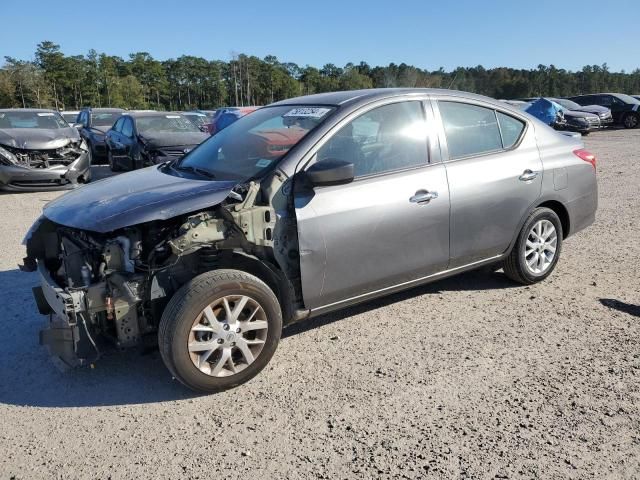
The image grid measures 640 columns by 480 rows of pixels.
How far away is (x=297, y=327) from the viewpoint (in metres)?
4.30

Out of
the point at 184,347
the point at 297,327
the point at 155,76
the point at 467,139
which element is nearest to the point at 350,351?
the point at 297,327

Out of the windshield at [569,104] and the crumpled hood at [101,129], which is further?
the windshield at [569,104]

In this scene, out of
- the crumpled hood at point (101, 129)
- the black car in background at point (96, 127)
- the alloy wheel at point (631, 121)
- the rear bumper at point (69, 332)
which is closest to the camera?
the rear bumper at point (69, 332)

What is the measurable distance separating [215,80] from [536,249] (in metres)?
108

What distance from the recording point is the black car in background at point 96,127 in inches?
601

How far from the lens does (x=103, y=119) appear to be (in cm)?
1706

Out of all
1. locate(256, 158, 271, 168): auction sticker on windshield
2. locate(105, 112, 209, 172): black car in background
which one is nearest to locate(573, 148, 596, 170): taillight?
locate(256, 158, 271, 168): auction sticker on windshield

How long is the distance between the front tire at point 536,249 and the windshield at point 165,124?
913 cm

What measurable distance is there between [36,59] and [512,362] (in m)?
89.1

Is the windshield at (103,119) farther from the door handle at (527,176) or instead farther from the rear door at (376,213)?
the door handle at (527,176)

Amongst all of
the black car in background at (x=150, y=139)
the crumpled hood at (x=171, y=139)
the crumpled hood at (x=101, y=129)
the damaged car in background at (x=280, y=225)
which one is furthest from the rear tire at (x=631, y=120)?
the damaged car in background at (x=280, y=225)

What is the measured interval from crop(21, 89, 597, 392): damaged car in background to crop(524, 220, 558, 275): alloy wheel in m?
0.05

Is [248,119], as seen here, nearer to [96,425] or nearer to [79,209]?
[79,209]

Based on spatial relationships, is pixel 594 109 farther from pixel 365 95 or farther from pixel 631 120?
pixel 365 95
